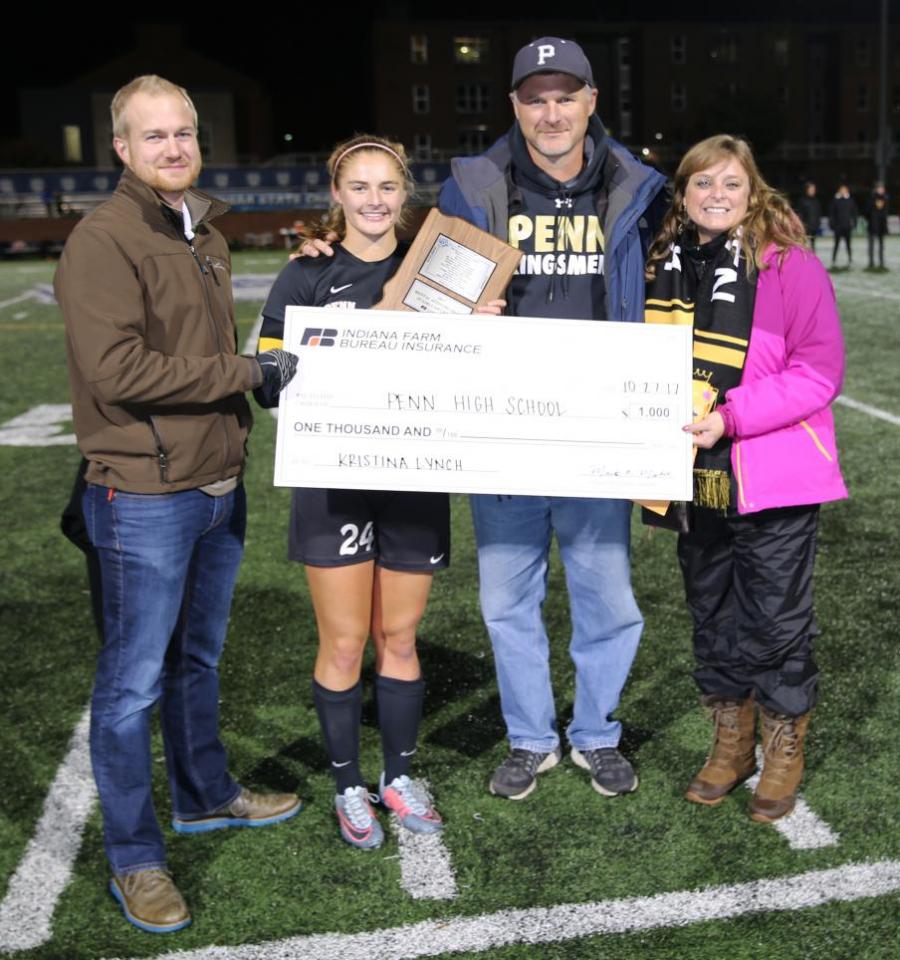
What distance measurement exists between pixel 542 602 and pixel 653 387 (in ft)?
2.83

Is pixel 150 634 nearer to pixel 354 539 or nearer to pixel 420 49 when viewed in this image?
pixel 354 539

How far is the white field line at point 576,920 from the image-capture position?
2.82 meters

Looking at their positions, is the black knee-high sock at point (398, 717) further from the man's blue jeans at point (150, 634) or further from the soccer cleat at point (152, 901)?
the soccer cleat at point (152, 901)

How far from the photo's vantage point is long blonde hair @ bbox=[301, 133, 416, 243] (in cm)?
307

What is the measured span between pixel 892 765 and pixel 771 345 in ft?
5.24

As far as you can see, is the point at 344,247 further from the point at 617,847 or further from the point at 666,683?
the point at 666,683

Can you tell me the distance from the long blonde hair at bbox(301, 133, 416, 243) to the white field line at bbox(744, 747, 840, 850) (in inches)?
86.2

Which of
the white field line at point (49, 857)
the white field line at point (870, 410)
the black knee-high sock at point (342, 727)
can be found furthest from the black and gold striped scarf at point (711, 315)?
the white field line at point (870, 410)

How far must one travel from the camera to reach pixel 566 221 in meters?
3.24

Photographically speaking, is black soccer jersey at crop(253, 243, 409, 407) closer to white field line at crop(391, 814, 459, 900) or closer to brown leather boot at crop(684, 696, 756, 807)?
white field line at crop(391, 814, 459, 900)

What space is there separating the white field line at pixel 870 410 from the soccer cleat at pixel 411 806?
22.3ft

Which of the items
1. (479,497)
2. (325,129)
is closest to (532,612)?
(479,497)

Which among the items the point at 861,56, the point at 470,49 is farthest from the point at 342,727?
the point at 861,56

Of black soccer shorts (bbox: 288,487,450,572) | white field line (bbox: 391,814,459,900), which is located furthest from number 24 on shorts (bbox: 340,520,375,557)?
white field line (bbox: 391,814,459,900)
